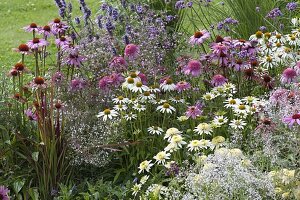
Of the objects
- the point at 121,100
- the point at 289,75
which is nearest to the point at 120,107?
the point at 121,100

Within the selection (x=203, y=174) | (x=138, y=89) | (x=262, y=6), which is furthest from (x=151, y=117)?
(x=262, y=6)

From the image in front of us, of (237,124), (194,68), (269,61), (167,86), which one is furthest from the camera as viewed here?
(269,61)

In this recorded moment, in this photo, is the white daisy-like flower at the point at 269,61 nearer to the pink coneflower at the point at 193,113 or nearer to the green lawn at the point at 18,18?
the pink coneflower at the point at 193,113

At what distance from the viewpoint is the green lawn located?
8884mm

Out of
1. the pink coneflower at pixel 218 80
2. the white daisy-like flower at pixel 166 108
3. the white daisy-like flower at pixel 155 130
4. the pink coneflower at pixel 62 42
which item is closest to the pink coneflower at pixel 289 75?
the pink coneflower at pixel 218 80

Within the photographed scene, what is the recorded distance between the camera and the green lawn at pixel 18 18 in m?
8.88

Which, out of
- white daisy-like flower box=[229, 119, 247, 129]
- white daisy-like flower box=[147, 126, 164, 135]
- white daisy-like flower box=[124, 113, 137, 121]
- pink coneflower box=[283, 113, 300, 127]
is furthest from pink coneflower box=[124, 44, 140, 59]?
pink coneflower box=[283, 113, 300, 127]

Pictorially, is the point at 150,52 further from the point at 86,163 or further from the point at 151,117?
the point at 86,163

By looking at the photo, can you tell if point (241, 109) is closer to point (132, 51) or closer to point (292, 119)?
point (292, 119)

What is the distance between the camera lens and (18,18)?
1088cm

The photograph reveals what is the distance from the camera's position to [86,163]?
3.94 meters

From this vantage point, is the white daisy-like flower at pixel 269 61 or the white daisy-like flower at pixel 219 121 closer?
the white daisy-like flower at pixel 219 121

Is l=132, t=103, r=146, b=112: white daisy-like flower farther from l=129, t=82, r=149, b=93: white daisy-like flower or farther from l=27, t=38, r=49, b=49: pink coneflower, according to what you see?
l=27, t=38, r=49, b=49: pink coneflower

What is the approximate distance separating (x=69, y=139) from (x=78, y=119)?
0.20 meters
